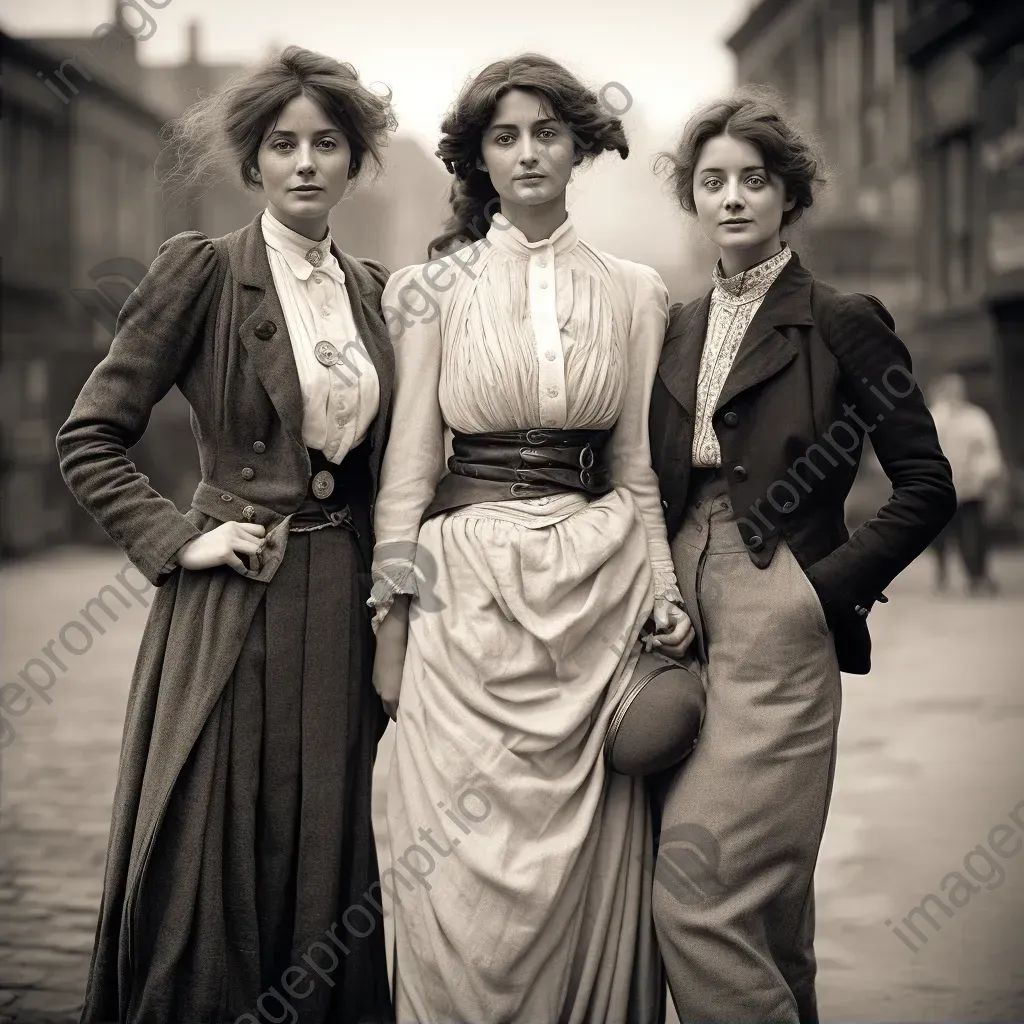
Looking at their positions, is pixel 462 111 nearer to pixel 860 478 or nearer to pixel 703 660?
pixel 703 660

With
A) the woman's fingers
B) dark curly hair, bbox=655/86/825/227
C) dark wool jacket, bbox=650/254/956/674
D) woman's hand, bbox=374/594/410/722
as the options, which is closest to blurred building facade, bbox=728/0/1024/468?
dark curly hair, bbox=655/86/825/227

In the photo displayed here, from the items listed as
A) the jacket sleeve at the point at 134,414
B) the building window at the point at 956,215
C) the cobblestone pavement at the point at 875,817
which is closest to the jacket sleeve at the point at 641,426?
the jacket sleeve at the point at 134,414

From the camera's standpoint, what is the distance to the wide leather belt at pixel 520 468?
8.51 ft

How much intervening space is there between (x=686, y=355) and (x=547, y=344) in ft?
1.07

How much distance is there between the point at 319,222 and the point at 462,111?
38cm

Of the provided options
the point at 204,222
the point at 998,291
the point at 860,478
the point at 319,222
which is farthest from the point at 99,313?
the point at 319,222

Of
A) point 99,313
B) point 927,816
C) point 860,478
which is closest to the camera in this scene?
point 927,816

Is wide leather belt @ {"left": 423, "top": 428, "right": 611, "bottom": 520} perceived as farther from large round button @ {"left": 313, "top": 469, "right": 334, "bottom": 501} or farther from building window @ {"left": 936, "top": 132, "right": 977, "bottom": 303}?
building window @ {"left": 936, "top": 132, "right": 977, "bottom": 303}

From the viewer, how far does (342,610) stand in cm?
263

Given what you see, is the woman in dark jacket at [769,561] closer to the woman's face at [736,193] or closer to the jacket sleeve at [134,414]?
the woman's face at [736,193]

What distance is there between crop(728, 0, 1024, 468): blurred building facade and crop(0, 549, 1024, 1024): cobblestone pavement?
185 inches

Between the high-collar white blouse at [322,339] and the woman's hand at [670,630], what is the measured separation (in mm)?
729

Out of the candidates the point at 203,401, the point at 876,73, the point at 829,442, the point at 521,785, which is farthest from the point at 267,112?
the point at 876,73

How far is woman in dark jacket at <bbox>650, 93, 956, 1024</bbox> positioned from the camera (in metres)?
2.48
